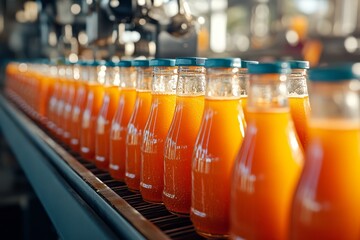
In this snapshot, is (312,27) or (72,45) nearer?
(72,45)

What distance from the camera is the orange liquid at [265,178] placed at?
0.64 metres

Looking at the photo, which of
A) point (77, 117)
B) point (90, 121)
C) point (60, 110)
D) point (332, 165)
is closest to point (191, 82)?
point (332, 165)

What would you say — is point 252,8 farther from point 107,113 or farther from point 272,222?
point 272,222

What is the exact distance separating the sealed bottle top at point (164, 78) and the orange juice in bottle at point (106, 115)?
13.4 inches

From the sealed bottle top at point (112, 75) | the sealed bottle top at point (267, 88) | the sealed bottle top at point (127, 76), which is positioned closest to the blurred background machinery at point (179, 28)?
the sealed bottle top at point (112, 75)

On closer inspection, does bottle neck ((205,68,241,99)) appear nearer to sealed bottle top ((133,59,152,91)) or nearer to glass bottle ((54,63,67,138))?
sealed bottle top ((133,59,152,91))

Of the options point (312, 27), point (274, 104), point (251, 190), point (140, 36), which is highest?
point (312, 27)

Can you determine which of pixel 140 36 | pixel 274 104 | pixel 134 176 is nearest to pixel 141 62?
pixel 134 176

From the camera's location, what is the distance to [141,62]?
3.56 feet

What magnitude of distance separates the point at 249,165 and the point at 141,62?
51cm

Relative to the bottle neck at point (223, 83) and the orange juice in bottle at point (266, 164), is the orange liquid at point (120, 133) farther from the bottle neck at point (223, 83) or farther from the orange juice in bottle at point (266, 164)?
the orange juice in bottle at point (266, 164)

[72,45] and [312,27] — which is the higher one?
[312,27]

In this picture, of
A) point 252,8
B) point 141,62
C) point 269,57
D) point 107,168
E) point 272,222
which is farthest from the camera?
point 252,8

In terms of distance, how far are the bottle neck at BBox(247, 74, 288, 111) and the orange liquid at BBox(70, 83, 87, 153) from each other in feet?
3.34
